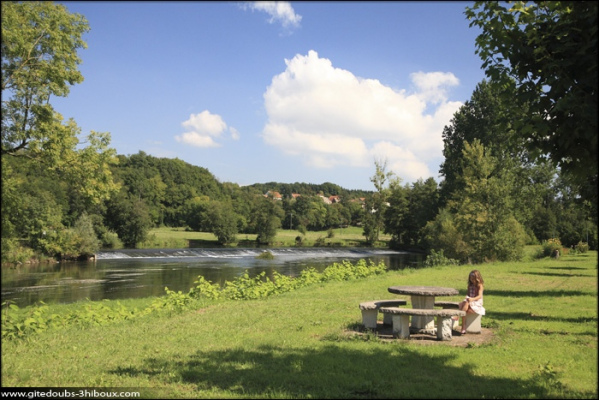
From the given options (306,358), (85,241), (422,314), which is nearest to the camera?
(306,358)

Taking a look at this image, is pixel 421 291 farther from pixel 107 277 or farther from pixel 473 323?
pixel 107 277

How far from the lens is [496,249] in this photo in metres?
28.6

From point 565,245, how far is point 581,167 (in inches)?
1812

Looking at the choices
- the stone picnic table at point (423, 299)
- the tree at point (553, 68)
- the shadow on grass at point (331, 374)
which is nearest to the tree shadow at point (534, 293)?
the stone picnic table at point (423, 299)

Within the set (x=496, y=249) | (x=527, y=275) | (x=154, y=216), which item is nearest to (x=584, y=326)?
(x=527, y=275)

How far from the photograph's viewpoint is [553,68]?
4.81 metres

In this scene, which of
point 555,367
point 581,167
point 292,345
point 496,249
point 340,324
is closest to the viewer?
point 581,167

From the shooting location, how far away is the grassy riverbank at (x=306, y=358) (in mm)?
5031

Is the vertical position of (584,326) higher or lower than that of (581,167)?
lower

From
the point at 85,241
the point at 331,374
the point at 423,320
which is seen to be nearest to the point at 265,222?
the point at 85,241

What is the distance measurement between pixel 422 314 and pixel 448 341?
0.69m

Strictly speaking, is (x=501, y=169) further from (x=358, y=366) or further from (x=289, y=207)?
(x=289, y=207)

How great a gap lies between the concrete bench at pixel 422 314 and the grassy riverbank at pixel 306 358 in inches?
16.4

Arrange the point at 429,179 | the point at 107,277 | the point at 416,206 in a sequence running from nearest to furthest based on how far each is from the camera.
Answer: the point at 107,277, the point at 416,206, the point at 429,179
